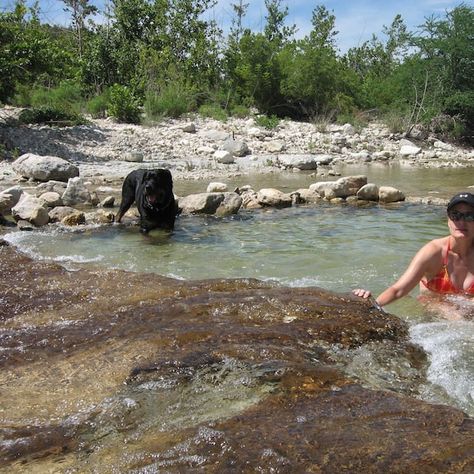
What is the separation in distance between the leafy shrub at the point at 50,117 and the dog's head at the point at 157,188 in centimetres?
1197

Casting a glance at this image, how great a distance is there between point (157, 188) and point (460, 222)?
440 centimetres

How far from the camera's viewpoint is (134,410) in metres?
2.26

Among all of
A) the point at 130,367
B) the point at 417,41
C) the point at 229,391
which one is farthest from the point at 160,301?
the point at 417,41

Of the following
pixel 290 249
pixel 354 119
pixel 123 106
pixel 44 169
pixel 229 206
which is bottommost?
pixel 290 249

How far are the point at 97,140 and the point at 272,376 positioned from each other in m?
16.0

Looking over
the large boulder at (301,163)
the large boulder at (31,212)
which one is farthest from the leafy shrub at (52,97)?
the large boulder at (31,212)

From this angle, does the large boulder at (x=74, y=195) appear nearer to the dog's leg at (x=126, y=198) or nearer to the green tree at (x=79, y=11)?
the dog's leg at (x=126, y=198)

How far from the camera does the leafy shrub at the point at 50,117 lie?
59.5 feet

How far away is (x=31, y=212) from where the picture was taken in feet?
25.9

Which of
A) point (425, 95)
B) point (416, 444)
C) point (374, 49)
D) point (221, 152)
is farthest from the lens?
point (374, 49)

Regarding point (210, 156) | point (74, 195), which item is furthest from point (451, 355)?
point (210, 156)

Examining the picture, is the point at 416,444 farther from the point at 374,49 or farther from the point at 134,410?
the point at 374,49

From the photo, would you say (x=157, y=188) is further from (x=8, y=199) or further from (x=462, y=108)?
(x=462, y=108)

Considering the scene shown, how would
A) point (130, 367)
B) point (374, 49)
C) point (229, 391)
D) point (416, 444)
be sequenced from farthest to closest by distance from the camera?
point (374, 49)
point (130, 367)
point (229, 391)
point (416, 444)
